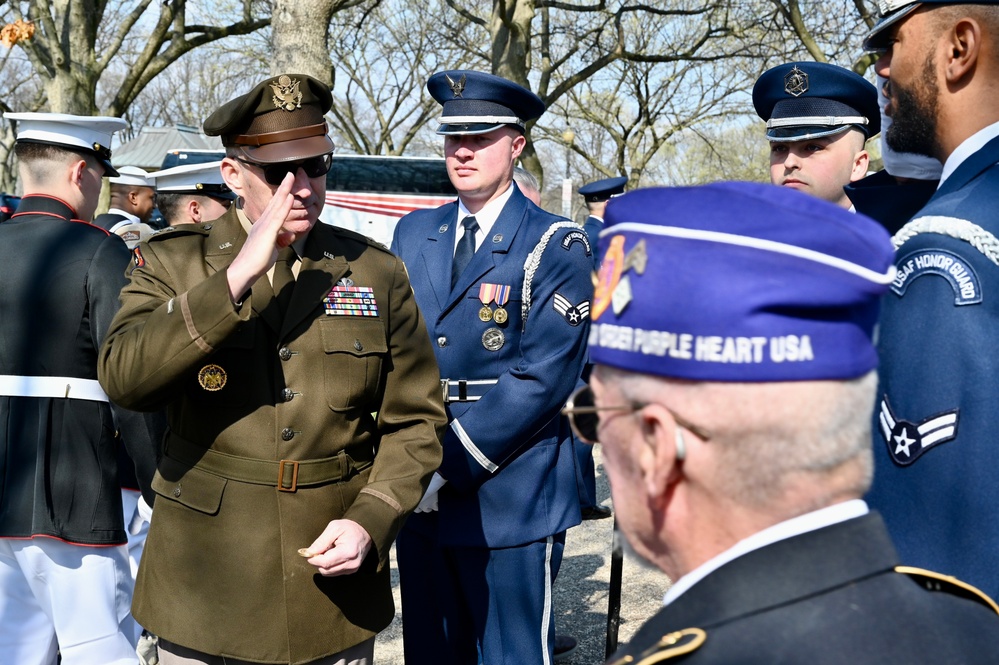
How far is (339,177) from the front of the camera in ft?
73.4

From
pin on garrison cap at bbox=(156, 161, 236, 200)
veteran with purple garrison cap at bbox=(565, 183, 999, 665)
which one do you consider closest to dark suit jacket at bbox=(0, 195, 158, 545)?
pin on garrison cap at bbox=(156, 161, 236, 200)

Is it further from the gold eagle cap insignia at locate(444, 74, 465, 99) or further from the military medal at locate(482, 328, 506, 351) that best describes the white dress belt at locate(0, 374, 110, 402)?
the gold eagle cap insignia at locate(444, 74, 465, 99)

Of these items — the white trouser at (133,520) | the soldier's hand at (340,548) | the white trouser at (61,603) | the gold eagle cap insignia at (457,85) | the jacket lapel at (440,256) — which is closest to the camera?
the soldier's hand at (340,548)

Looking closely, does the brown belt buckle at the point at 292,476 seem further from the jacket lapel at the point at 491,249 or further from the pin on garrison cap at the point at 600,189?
the pin on garrison cap at the point at 600,189

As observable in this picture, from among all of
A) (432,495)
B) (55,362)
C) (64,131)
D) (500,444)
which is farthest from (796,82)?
(55,362)

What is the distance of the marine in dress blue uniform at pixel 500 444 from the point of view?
3.45m

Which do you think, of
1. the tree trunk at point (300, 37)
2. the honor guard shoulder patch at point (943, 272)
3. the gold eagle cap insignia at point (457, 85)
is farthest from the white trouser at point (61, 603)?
the tree trunk at point (300, 37)

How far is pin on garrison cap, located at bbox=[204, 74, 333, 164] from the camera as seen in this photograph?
260cm

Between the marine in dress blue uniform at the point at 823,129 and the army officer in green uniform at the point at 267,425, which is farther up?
the marine in dress blue uniform at the point at 823,129

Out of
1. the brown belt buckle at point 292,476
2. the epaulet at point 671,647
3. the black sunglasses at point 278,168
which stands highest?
the black sunglasses at point 278,168

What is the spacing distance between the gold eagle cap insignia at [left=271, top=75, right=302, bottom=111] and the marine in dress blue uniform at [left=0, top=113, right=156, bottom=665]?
1.21m

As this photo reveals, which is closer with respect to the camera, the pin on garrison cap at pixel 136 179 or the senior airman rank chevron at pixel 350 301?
the senior airman rank chevron at pixel 350 301

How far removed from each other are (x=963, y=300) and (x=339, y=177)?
2145 cm

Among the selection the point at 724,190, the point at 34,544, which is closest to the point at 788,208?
the point at 724,190
